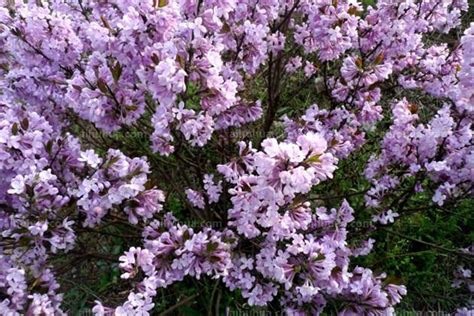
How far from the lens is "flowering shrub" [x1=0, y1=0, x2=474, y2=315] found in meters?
2.15

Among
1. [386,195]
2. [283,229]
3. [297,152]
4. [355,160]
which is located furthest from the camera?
[355,160]

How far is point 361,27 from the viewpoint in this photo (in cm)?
312

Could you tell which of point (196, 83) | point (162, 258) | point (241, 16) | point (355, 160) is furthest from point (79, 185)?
point (355, 160)

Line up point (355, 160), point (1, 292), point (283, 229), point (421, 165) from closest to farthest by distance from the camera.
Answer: point (283, 229) → point (1, 292) → point (421, 165) → point (355, 160)

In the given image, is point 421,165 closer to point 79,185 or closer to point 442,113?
point 442,113

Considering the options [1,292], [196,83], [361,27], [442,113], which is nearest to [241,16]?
[196,83]

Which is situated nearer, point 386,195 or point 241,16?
point 241,16

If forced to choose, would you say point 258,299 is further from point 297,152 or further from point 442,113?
point 442,113

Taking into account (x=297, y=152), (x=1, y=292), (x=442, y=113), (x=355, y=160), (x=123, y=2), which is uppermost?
(x=123, y=2)

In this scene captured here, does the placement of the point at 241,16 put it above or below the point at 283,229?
above

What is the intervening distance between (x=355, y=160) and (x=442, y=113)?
5.55 feet

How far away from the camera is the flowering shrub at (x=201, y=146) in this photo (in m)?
2.15

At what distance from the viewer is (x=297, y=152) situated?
70.8 inches

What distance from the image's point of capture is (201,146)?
2.58 meters
